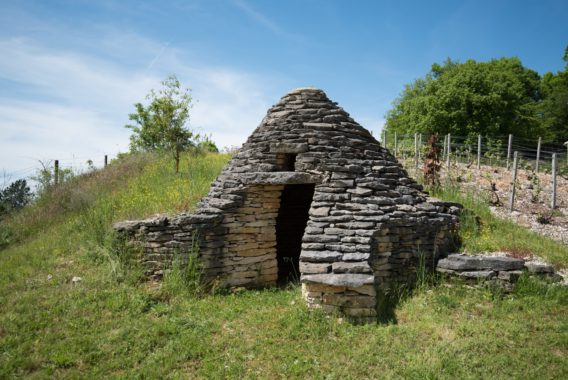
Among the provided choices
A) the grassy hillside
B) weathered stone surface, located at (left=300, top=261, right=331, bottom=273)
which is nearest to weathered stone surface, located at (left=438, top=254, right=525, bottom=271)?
the grassy hillside

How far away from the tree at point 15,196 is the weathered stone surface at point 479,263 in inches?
479

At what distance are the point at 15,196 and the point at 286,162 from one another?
32.6 ft

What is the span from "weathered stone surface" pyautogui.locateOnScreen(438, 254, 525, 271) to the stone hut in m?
0.27

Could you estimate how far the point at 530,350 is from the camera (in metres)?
4.14

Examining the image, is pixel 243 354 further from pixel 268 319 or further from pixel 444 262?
pixel 444 262

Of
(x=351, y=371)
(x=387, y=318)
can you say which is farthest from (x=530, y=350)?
(x=351, y=371)

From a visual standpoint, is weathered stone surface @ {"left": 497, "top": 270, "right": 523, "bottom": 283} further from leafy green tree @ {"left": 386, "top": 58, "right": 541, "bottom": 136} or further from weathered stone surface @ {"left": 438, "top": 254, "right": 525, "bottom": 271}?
leafy green tree @ {"left": 386, "top": 58, "right": 541, "bottom": 136}

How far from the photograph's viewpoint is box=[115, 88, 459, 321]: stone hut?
17.9 feet

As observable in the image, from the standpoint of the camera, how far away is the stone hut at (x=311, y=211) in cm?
547

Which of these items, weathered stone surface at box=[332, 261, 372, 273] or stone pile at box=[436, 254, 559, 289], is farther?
stone pile at box=[436, 254, 559, 289]

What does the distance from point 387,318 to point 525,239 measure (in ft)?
13.7

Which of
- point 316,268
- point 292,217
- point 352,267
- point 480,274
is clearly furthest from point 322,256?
point 292,217

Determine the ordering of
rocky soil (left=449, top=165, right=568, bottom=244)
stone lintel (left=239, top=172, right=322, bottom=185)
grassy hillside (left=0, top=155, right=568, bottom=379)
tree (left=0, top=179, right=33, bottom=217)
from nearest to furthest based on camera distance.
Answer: grassy hillside (left=0, top=155, right=568, bottom=379) → stone lintel (left=239, top=172, right=322, bottom=185) → rocky soil (left=449, top=165, right=568, bottom=244) → tree (left=0, top=179, right=33, bottom=217)

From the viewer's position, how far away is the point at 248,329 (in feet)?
15.5
